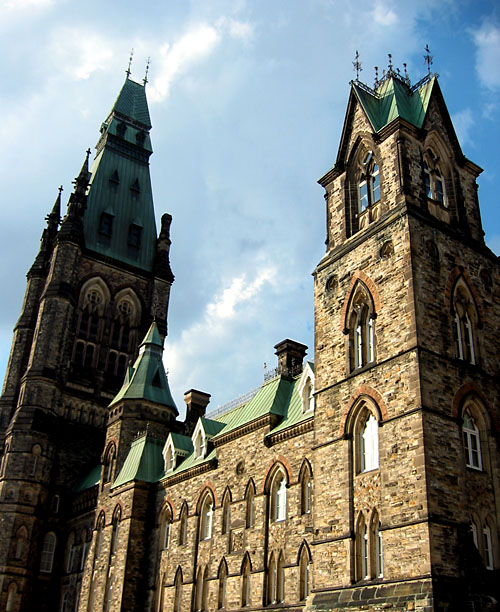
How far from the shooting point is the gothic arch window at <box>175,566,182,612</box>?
31.9 meters

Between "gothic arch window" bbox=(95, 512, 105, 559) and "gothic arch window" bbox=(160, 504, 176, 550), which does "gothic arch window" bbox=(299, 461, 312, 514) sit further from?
"gothic arch window" bbox=(95, 512, 105, 559)

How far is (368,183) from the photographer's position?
27.2 meters

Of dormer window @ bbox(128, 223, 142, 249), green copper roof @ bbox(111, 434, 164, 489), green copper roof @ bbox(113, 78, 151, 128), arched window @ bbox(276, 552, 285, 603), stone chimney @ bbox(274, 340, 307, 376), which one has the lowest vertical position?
arched window @ bbox(276, 552, 285, 603)

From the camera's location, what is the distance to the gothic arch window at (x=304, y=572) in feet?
81.4

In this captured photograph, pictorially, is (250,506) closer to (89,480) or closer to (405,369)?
(405,369)

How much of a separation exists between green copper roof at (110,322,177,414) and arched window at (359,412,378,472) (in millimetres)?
22630

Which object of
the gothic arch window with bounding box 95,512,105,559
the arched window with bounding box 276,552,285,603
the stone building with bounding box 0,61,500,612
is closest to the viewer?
the stone building with bounding box 0,61,500,612

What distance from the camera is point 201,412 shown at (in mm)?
47125

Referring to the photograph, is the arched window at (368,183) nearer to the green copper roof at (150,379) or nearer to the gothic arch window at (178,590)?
the gothic arch window at (178,590)

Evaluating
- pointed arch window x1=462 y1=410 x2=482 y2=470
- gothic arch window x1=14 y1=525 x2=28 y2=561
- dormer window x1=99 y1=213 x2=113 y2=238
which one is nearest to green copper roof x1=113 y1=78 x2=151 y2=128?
dormer window x1=99 y1=213 x2=113 y2=238

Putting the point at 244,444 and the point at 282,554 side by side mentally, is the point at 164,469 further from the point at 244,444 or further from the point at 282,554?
the point at 282,554

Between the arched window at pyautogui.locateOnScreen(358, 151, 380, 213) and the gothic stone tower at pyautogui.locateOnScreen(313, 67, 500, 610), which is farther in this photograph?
the arched window at pyautogui.locateOnScreen(358, 151, 380, 213)

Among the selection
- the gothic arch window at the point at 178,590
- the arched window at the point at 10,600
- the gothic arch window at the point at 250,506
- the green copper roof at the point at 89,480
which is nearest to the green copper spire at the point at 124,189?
the green copper roof at the point at 89,480

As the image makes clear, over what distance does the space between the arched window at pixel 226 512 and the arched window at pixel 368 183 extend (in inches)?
532
